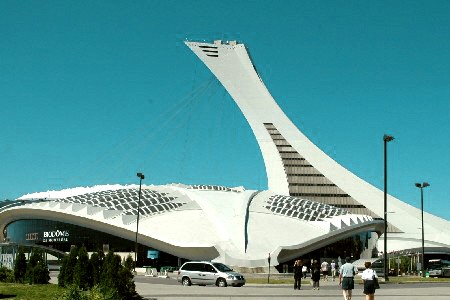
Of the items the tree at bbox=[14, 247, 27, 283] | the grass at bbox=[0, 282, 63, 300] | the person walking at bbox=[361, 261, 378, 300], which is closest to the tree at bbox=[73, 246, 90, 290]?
the grass at bbox=[0, 282, 63, 300]

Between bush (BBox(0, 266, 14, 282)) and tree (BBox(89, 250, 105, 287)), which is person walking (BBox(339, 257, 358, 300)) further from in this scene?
bush (BBox(0, 266, 14, 282))

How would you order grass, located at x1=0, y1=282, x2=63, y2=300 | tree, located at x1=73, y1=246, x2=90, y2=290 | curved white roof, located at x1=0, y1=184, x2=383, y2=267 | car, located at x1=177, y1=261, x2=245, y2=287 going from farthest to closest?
curved white roof, located at x1=0, y1=184, x2=383, y2=267, car, located at x1=177, y1=261, x2=245, y2=287, tree, located at x1=73, y1=246, x2=90, y2=290, grass, located at x1=0, y1=282, x2=63, y2=300

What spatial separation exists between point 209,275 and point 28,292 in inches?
514

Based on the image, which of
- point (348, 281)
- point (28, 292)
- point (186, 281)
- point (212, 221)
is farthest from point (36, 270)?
point (212, 221)

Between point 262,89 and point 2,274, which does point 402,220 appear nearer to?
point 262,89

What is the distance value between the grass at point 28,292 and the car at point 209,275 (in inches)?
428

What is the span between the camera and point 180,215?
5506 cm

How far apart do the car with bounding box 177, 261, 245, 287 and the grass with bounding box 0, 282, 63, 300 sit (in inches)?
428

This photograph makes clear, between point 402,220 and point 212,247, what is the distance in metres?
38.9

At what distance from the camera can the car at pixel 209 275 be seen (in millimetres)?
30453

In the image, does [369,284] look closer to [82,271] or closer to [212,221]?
[82,271]

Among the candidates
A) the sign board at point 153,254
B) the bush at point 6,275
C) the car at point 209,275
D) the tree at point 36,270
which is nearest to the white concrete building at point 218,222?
the sign board at point 153,254

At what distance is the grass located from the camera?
18359 millimetres

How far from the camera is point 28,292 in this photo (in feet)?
63.6
